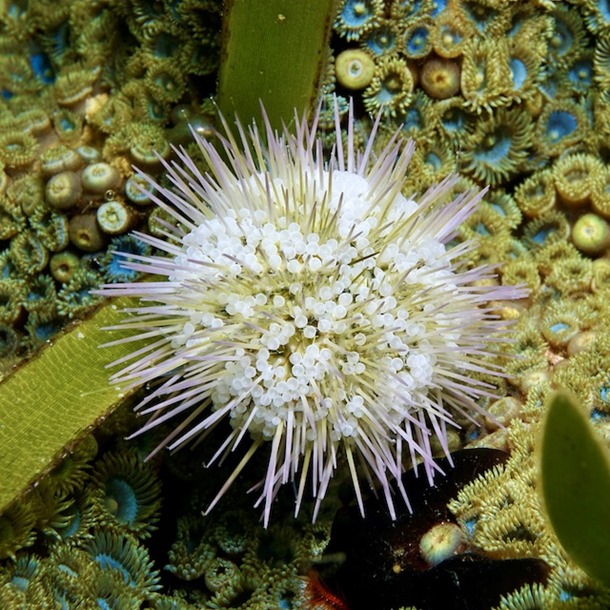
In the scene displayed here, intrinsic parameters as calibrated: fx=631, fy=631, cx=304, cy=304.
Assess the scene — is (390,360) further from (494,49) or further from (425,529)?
(494,49)

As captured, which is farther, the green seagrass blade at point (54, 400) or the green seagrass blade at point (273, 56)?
the green seagrass blade at point (273, 56)

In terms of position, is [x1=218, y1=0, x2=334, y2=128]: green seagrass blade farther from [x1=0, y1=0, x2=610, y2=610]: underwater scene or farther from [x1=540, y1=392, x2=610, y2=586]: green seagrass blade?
[x1=540, y1=392, x2=610, y2=586]: green seagrass blade

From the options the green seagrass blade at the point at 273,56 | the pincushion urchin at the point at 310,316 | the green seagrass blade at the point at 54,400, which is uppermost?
the green seagrass blade at the point at 273,56

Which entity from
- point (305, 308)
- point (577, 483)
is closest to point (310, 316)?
point (305, 308)

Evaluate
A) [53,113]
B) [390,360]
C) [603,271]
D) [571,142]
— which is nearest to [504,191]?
[571,142]

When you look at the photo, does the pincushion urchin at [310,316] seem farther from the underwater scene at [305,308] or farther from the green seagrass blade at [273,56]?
the green seagrass blade at [273,56]

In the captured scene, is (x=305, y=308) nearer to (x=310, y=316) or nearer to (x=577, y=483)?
(x=310, y=316)

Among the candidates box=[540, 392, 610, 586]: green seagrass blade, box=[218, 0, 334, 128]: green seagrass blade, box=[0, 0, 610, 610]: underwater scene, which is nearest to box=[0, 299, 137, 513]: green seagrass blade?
box=[0, 0, 610, 610]: underwater scene

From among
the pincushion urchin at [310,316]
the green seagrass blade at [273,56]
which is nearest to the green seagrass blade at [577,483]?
the pincushion urchin at [310,316]
